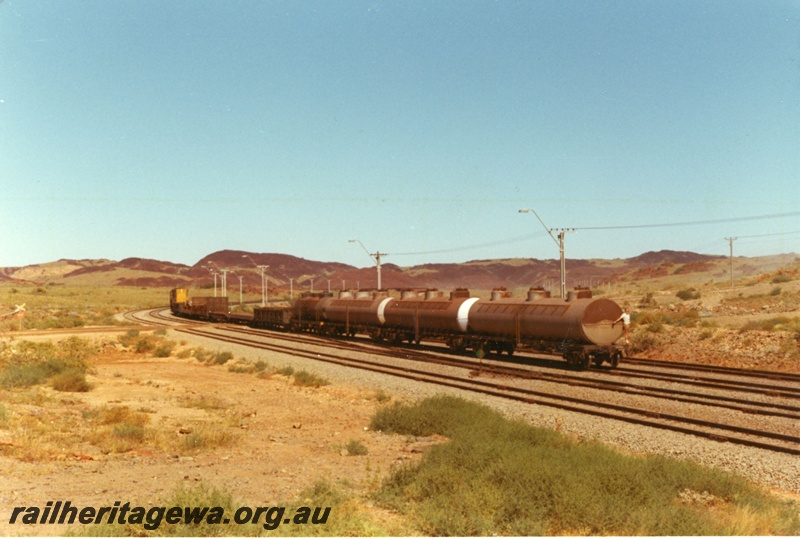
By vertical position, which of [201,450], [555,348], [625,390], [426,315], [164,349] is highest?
[426,315]

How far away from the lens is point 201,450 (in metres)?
13.2

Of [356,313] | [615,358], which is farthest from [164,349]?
[615,358]

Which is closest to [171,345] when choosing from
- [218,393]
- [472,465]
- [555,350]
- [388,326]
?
[388,326]

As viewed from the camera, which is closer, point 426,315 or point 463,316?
point 463,316

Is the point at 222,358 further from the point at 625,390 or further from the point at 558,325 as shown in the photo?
the point at 625,390

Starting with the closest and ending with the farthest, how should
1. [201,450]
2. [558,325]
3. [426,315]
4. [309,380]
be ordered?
[201,450]
[309,380]
[558,325]
[426,315]

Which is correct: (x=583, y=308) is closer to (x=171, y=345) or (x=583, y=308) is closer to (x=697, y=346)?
(x=697, y=346)

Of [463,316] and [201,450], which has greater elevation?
[463,316]

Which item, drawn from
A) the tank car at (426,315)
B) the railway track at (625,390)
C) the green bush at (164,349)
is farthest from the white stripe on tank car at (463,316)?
the green bush at (164,349)

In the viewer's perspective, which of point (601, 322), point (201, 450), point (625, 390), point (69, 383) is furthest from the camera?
point (601, 322)

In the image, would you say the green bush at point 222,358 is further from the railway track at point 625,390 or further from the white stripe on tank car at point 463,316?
the white stripe on tank car at point 463,316

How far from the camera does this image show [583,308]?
25078 millimetres

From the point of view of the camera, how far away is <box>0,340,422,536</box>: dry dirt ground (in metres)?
10.2

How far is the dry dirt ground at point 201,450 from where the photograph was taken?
10.2 metres
